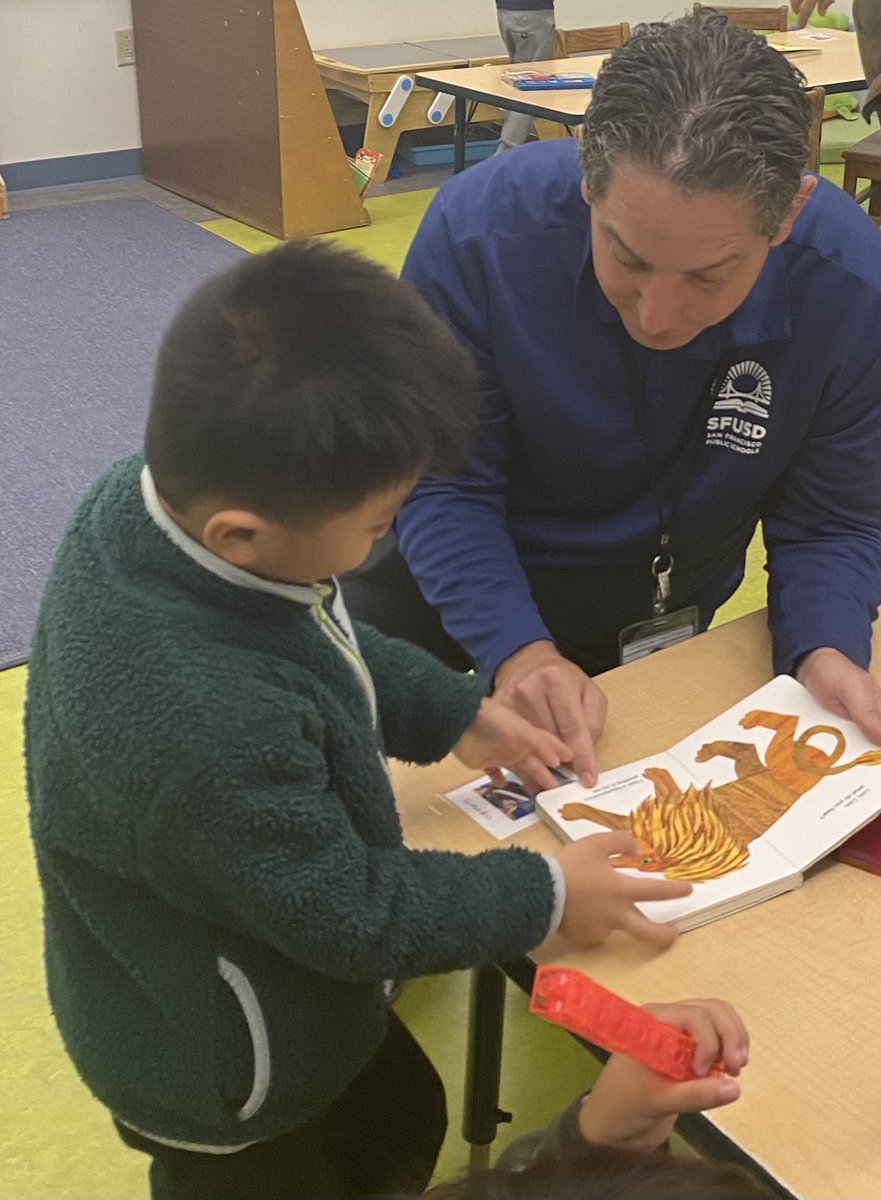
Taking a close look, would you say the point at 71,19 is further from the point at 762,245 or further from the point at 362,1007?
the point at 362,1007

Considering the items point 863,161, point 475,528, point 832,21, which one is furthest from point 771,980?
point 832,21

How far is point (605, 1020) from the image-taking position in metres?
0.87

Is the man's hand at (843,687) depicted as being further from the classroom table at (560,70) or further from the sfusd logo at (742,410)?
the classroom table at (560,70)

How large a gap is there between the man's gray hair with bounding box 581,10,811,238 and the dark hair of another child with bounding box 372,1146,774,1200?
0.83 meters

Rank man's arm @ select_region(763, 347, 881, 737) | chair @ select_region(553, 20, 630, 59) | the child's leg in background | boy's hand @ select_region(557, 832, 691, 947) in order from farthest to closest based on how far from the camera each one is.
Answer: the child's leg in background
chair @ select_region(553, 20, 630, 59)
man's arm @ select_region(763, 347, 881, 737)
boy's hand @ select_region(557, 832, 691, 947)

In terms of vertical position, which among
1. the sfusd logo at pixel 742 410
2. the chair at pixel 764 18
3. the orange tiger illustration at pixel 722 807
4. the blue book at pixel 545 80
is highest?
the chair at pixel 764 18

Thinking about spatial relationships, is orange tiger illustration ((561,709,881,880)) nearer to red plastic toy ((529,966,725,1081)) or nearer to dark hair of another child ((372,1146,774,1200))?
red plastic toy ((529,966,725,1081))

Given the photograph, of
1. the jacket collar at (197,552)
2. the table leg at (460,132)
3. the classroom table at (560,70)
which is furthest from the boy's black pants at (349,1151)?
the table leg at (460,132)

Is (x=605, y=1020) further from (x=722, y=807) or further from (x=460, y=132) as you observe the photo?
(x=460, y=132)

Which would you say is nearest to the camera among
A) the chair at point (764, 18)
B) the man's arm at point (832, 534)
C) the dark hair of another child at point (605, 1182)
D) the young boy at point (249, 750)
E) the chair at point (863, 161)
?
the dark hair of another child at point (605, 1182)

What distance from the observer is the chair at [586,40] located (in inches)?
203

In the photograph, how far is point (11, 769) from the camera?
233 centimetres

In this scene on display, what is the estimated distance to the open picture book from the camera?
1109 mm

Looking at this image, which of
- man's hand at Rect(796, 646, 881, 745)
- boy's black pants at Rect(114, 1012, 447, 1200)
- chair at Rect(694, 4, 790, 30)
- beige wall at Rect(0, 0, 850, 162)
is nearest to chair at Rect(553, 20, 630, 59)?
chair at Rect(694, 4, 790, 30)
